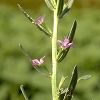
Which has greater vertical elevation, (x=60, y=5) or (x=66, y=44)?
(x=60, y=5)

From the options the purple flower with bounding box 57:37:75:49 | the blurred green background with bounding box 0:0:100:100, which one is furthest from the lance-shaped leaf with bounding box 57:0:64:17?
the blurred green background with bounding box 0:0:100:100

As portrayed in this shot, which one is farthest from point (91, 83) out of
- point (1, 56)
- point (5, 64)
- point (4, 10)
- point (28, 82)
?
point (4, 10)

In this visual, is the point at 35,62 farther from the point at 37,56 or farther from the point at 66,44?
the point at 37,56

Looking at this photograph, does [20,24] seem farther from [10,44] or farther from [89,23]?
[10,44]

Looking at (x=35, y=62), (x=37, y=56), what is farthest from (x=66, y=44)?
(x=37, y=56)

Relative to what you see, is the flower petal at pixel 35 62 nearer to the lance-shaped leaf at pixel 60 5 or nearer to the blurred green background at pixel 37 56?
the lance-shaped leaf at pixel 60 5

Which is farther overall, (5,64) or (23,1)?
(23,1)

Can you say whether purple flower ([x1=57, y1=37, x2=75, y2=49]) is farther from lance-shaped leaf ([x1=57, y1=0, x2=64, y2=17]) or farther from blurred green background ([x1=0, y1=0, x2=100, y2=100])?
blurred green background ([x1=0, y1=0, x2=100, y2=100])

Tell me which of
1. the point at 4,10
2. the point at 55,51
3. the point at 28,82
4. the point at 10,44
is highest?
the point at 4,10
